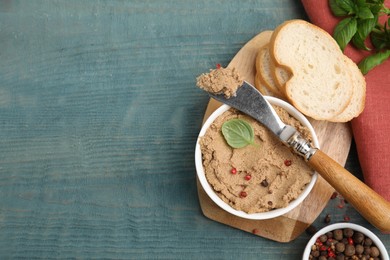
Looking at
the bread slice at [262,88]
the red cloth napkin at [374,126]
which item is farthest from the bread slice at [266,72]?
the red cloth napkin at [374,126]

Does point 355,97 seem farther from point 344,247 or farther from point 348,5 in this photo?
point 344,247

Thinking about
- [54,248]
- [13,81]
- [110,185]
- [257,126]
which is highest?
[257,126]

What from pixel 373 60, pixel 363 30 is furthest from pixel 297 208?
pixel 363 30

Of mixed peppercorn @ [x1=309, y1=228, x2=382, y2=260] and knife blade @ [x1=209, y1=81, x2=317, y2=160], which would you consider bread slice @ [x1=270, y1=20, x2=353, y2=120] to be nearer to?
knife blade @ [x1=209, y1=81, x2=317, y2=160]

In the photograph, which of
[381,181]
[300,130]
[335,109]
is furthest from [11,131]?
[381,181]

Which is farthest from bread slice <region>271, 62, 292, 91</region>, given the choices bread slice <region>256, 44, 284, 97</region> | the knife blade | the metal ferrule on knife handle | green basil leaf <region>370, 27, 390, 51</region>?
green basil leaf <region>370, 27, 390, 51</region>

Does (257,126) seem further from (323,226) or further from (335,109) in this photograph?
(323,226)
